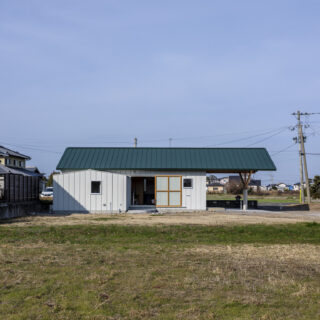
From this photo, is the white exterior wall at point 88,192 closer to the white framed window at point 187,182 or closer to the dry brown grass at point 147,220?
the dry brown grass at point 147,220

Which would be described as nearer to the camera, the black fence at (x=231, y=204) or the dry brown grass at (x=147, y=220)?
the dry brown grass at (x=147, y=220)

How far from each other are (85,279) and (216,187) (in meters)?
124

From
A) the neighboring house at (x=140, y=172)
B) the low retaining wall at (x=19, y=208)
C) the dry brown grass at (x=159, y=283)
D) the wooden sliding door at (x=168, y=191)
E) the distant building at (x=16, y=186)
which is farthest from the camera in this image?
the wooden sliding door at (x=168, y=191)

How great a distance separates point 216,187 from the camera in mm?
129500

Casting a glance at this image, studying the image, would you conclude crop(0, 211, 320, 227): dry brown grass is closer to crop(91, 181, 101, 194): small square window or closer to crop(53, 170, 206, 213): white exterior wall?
crop(53, 170, 206, 213): white exterior wall

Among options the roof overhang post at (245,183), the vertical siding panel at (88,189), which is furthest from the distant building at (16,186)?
the roof overhang post at (245,183)

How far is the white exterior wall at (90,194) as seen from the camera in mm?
27062

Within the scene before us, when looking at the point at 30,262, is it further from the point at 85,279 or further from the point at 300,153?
the point at 300,153

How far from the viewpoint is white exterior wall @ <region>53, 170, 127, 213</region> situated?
27.1 m

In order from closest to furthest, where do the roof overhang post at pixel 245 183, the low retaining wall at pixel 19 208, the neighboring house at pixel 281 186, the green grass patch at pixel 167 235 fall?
the green grass patch at pixel 167 235 < the low retaining wall at pixel 19 208 < the roof overhang post at pixel 245 183 < the neighboring house at pixel 281 186

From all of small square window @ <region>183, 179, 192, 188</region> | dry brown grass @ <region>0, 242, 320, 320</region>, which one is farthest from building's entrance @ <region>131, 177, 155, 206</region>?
dry brown grass @ <region>0, 242, 320, 320</region>

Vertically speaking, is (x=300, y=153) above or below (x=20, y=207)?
above

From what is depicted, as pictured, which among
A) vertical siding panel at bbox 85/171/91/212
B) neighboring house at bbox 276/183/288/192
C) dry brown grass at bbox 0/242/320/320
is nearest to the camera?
dry brown grass at bbox 0/242/320/320

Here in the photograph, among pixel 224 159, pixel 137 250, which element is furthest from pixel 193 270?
pixel 224 159
